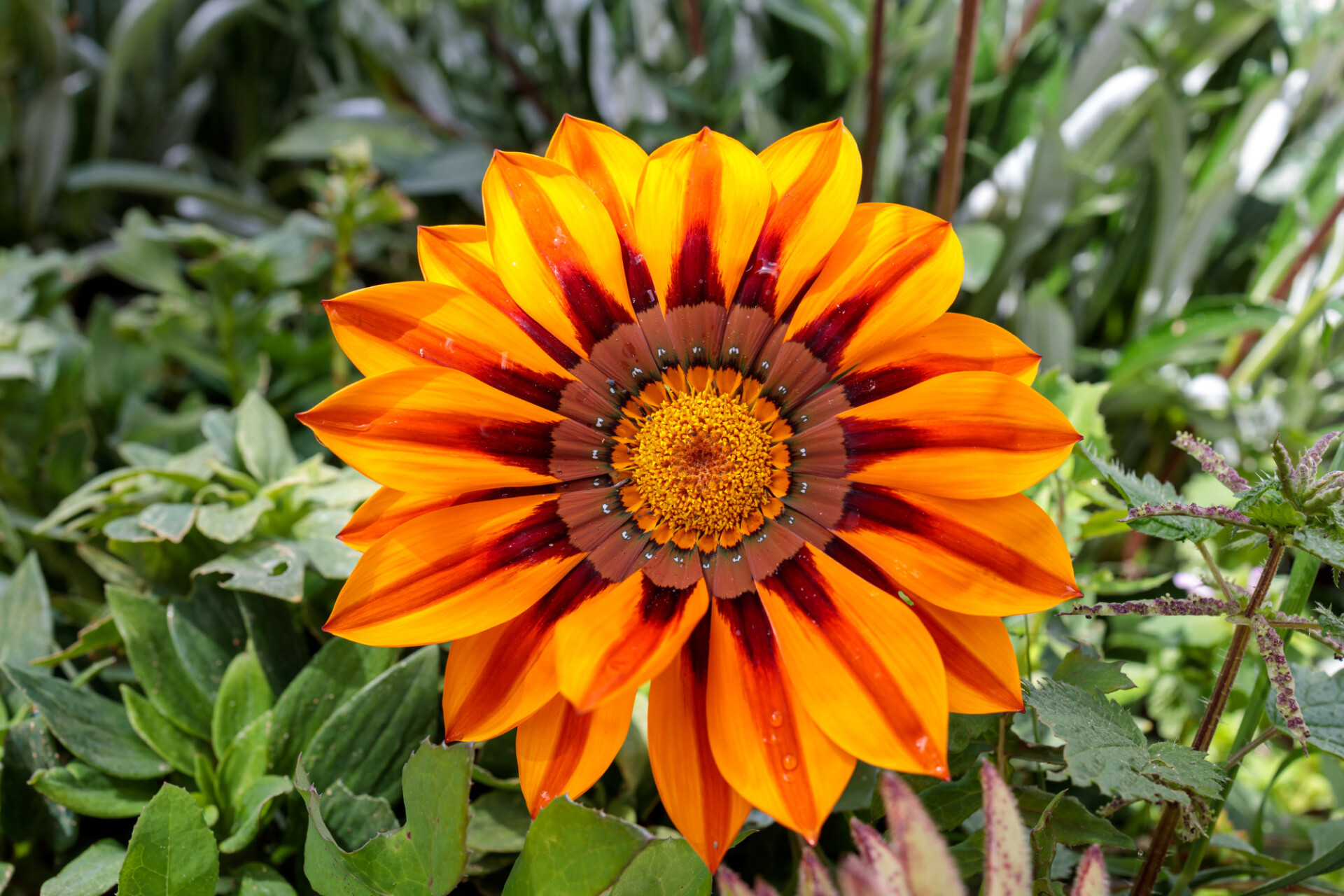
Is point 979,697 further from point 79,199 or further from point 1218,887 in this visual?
point 79,199

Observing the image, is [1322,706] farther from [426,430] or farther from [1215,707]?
[426,430]

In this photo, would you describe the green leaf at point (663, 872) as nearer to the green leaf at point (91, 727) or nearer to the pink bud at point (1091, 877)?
the pink bud at point (1091, 877)

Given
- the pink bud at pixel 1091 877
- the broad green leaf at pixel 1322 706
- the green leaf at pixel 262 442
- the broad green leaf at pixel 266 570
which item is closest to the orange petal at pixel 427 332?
the broad green leaf at pixel 266 570

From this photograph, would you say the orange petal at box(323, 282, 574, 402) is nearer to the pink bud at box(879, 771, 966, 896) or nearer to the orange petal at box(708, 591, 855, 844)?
the orange petal at box(708, 591, 855, 844)

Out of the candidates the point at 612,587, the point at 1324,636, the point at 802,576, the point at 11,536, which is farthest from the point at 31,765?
the point at 1324,636

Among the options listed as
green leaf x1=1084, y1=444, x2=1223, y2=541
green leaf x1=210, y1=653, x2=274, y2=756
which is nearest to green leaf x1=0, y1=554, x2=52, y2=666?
green leaf x1=210, y1=653, x2=274, y2=756

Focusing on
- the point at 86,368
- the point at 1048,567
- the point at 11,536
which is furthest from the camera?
the point at 86,368

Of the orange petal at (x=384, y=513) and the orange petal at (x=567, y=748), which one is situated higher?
the orange petal at (x=384, y=513)
